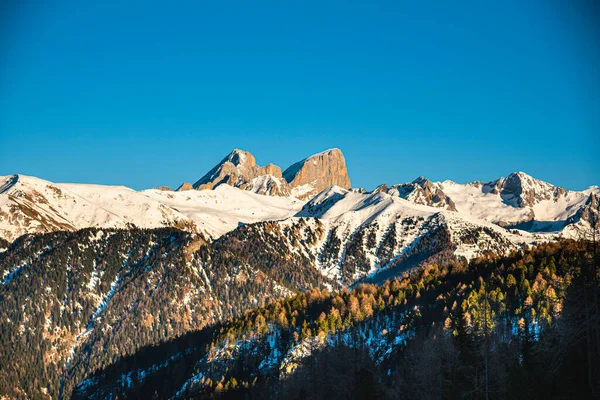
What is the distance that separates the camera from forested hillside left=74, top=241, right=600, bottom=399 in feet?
206

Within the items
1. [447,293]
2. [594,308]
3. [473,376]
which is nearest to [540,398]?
[473,376]

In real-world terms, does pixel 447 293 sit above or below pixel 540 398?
above

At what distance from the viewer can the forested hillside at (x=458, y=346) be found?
62.7 metres

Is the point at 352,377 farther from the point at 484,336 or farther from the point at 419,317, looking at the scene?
the point at 419,317

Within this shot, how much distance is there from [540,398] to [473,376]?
313 inches

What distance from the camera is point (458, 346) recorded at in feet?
279

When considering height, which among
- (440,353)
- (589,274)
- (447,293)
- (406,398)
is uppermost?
(447,293)

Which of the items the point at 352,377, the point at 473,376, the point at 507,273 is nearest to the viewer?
the point at 473,376

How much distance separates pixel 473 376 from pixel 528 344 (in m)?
21.3

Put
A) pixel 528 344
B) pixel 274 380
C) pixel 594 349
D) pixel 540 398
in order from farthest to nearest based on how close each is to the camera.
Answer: pixel 274 380 < pixel 528 344 < pixel 540 398 < pixel 594 349

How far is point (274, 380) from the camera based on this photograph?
167 meters

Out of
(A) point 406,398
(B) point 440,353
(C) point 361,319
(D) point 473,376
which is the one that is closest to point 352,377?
(A) point 406,398

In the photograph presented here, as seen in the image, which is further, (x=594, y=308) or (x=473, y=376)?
(x=473, y=376)

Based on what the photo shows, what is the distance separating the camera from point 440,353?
8631 cm
